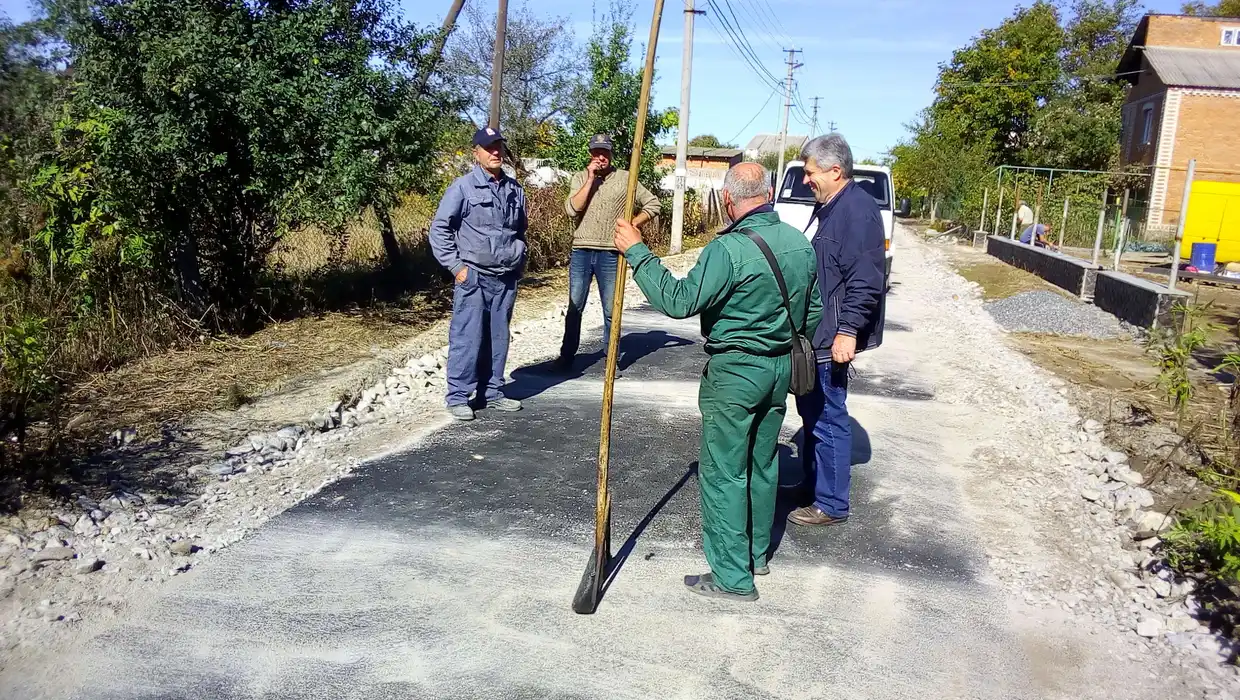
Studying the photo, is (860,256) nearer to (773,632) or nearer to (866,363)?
(773,632)

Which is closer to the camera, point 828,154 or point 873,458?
point 828,154

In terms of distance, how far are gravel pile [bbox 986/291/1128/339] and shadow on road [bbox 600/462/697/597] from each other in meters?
7.80

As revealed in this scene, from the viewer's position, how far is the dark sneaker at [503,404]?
6.39m

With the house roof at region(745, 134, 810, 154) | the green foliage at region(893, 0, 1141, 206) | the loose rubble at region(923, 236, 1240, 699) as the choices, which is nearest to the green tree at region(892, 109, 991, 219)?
the green foliage at region(893, 0, 1141, 206)

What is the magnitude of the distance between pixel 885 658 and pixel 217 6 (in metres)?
7.97

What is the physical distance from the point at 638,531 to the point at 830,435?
1.08 meters

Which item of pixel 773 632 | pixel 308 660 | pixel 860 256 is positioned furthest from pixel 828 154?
pixel 308 660

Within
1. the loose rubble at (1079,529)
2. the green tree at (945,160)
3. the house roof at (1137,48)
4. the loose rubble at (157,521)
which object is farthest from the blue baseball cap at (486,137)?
the house roof at (1137,48)

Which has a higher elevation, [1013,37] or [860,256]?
[1013,37]

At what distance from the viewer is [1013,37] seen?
1708 inches

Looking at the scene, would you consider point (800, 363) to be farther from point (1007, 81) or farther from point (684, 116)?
point (1007, 81)

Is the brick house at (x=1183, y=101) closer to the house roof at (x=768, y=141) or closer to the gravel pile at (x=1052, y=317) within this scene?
the gravel pile at (x=1052, y=317)

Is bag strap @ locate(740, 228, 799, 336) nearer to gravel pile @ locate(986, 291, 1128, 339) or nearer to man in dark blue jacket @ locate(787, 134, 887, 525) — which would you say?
man in dark blue jacket @ locate(787, 134, 887, 525)

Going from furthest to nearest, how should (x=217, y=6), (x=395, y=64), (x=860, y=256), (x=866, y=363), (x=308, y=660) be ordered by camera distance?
(x=395, y=64), (x=866, y=363), (x=217, y=6), (x=860, y=256), (x=308, y=660)
